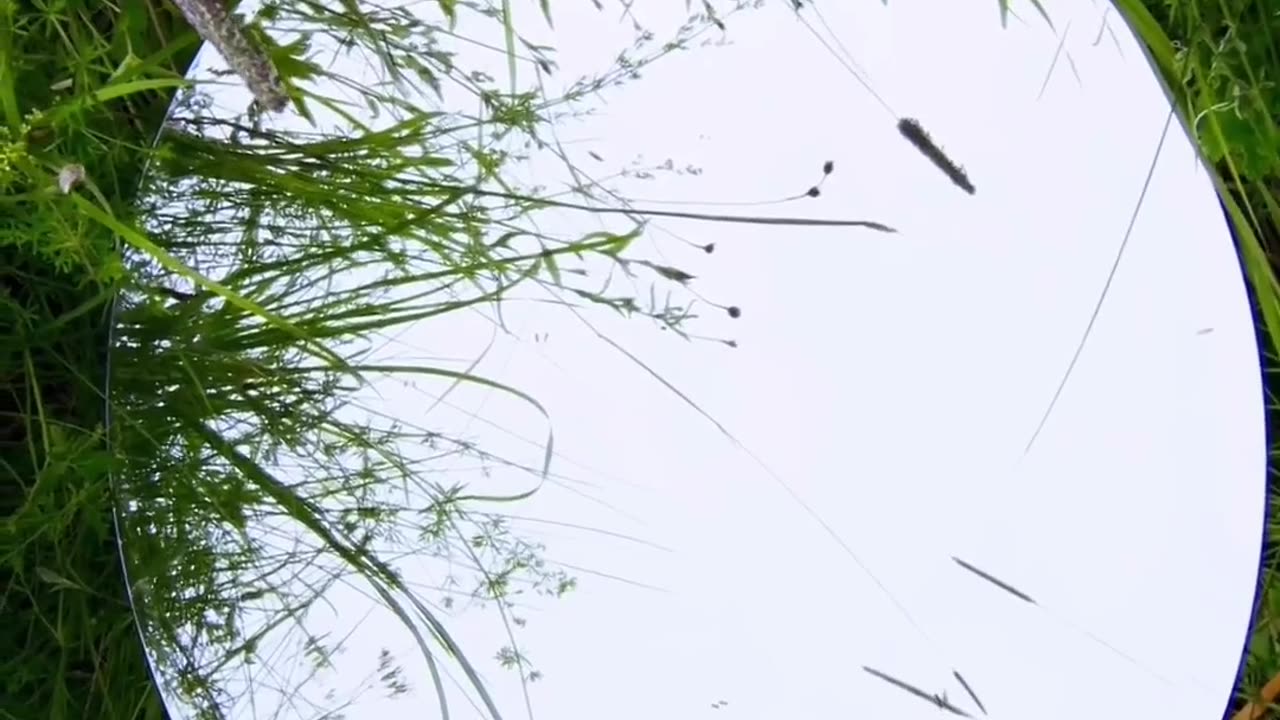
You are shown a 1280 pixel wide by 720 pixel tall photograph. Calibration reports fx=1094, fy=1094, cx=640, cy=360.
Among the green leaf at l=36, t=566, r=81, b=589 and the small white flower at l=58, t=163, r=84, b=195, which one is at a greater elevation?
the small white flower at l=58, t=163, r=84, b=195

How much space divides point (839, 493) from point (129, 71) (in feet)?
1.55

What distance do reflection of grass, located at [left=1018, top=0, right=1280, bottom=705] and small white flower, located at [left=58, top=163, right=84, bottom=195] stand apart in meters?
0.57

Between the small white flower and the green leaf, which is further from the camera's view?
the green leaf

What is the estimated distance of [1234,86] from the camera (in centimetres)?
66

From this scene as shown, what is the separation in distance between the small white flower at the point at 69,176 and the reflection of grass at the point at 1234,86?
0.57m

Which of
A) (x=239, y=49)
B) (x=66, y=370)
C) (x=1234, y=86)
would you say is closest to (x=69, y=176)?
(x=239, y=49)

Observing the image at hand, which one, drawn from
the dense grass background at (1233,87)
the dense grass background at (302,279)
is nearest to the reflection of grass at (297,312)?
the dense grass background at (302,279)

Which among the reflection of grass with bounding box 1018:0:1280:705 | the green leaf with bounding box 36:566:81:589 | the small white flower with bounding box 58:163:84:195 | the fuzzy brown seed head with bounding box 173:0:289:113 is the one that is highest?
the fuzzy brown seed head with bounding box 173:0:289:113

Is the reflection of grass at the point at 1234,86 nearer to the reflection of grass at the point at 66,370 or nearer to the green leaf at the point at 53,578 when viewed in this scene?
the reflection of grass at the point at 66,370

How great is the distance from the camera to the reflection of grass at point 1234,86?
625 mm

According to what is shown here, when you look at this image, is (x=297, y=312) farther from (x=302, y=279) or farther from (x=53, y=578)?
(x=53, y=578)

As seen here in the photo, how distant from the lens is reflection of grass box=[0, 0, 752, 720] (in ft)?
2.04

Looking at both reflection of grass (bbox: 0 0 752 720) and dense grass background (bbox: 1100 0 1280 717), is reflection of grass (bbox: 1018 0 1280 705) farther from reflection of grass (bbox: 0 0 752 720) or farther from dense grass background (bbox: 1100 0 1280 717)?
reflection of grass (bbox: 0 0 752 720)

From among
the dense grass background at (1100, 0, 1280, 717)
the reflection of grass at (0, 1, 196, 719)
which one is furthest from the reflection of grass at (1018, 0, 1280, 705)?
the reflection of grass at (0, 1, 196, 719)
